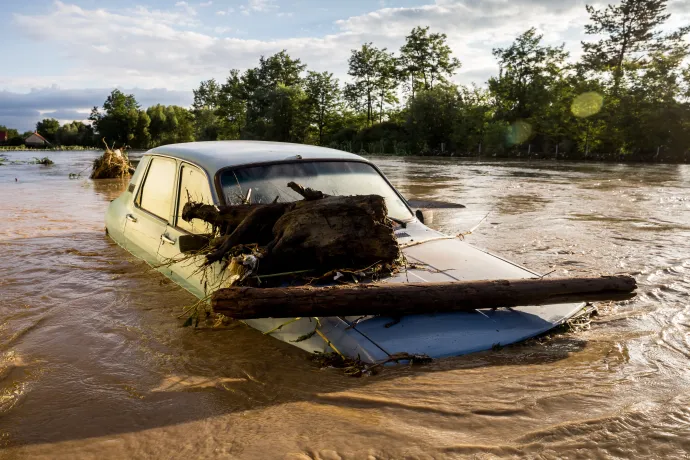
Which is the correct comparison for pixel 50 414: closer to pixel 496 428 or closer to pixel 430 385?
pixel 430 385

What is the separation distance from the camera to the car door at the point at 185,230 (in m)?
4.48

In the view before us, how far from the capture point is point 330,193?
15.1 ft

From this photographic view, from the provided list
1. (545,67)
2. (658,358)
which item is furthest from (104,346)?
(545,67)

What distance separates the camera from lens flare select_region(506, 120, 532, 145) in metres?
47.7

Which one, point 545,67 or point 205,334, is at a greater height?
point 545,67

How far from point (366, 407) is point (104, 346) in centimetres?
234

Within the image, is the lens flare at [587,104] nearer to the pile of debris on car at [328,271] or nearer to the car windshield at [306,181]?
the car windshield at [306,181]

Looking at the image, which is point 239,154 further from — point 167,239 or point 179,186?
point 167,239

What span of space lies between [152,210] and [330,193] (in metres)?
2.18

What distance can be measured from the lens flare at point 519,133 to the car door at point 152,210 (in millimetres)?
45656

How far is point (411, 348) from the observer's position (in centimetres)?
315

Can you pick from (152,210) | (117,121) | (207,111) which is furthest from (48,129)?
(152,210)

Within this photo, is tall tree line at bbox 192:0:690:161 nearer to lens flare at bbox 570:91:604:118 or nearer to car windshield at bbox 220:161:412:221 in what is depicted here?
lens flare at bbox 570:91:604:118

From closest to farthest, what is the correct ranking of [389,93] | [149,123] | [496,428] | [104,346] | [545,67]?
[496,428], [104,346], [545,67], [389,93], [149,123]
